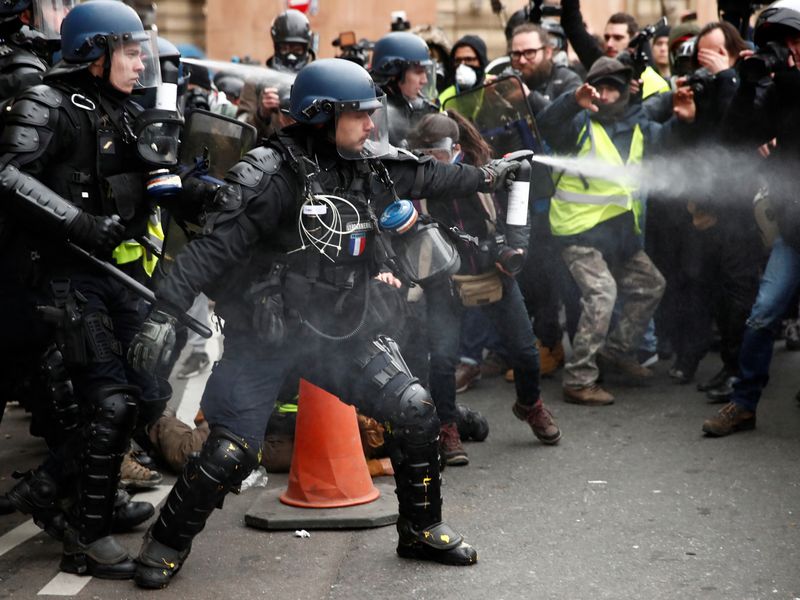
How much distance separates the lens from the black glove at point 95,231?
5.04 m

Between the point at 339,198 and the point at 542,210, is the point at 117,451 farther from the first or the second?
the point at 542,210

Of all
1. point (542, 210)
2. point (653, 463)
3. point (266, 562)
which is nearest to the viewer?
point (266, 562)

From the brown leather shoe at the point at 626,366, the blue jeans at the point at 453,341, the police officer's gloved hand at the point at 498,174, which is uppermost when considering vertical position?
the police officer's gloved hand at the point at 498,174

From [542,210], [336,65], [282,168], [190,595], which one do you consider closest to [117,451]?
[190,595]

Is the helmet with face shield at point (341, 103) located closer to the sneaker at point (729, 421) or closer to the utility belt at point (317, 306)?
the utility belt at point (317, 306)

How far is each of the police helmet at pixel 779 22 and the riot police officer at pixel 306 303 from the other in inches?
90.2

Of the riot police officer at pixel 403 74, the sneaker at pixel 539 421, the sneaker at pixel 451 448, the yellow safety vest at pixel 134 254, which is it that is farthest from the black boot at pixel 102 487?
the riot police officer at pixel 403 74

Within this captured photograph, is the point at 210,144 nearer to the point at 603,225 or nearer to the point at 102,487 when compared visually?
the point at 102,487

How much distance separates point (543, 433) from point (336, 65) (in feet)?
9.19

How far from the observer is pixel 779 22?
6359 millimetres

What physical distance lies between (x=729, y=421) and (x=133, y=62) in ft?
12.5

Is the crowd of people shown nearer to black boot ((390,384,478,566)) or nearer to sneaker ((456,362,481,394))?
black boot ((390,384,478,566))

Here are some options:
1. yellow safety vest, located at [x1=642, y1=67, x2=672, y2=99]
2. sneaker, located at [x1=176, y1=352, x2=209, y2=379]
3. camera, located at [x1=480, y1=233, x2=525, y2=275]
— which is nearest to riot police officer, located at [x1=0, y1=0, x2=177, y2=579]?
camera, located at [x1=480, y1=233, x2=525, y2=275]

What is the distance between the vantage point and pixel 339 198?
5.08m
